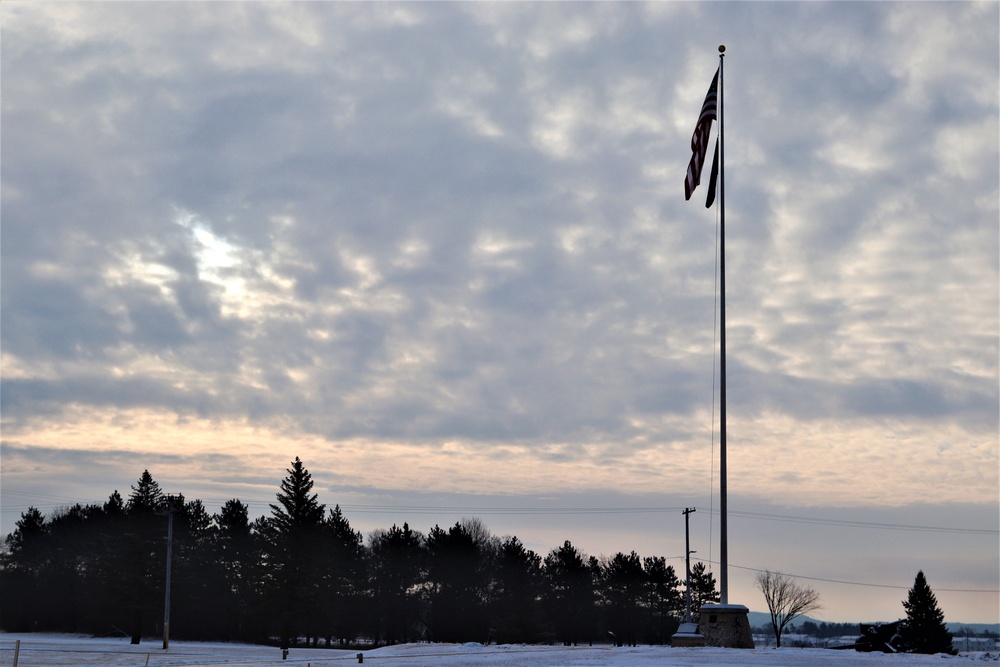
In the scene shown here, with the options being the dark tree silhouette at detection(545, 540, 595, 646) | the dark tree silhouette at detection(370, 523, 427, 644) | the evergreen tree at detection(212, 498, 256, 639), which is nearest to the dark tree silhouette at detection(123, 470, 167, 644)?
the evergreen tree at detection(212, 498, 256, 639)

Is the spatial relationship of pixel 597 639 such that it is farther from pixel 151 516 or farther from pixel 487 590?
pixel 151 516

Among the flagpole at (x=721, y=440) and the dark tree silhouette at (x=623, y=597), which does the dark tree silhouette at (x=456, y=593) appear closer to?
the dark tree silhouette at (x=623, y=597)

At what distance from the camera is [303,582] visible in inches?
3354

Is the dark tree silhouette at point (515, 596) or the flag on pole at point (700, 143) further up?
the flag on pole at point (700, 143)

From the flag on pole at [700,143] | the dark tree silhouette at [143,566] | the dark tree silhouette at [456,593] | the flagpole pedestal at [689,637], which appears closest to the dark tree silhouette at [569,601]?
the dark tree silhouette at [456,593]

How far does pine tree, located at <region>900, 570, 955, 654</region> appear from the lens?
325 ft

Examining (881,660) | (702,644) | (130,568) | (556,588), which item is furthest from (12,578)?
(881,660)

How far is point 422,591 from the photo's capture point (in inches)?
4353

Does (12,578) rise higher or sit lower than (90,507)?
lower

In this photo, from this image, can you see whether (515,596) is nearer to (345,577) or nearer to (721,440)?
(345,577)

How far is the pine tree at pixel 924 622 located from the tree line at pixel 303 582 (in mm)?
26340

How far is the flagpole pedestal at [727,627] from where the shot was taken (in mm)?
35094

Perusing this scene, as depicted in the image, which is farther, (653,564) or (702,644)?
(653,564)

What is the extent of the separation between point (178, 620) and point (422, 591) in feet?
88.7
